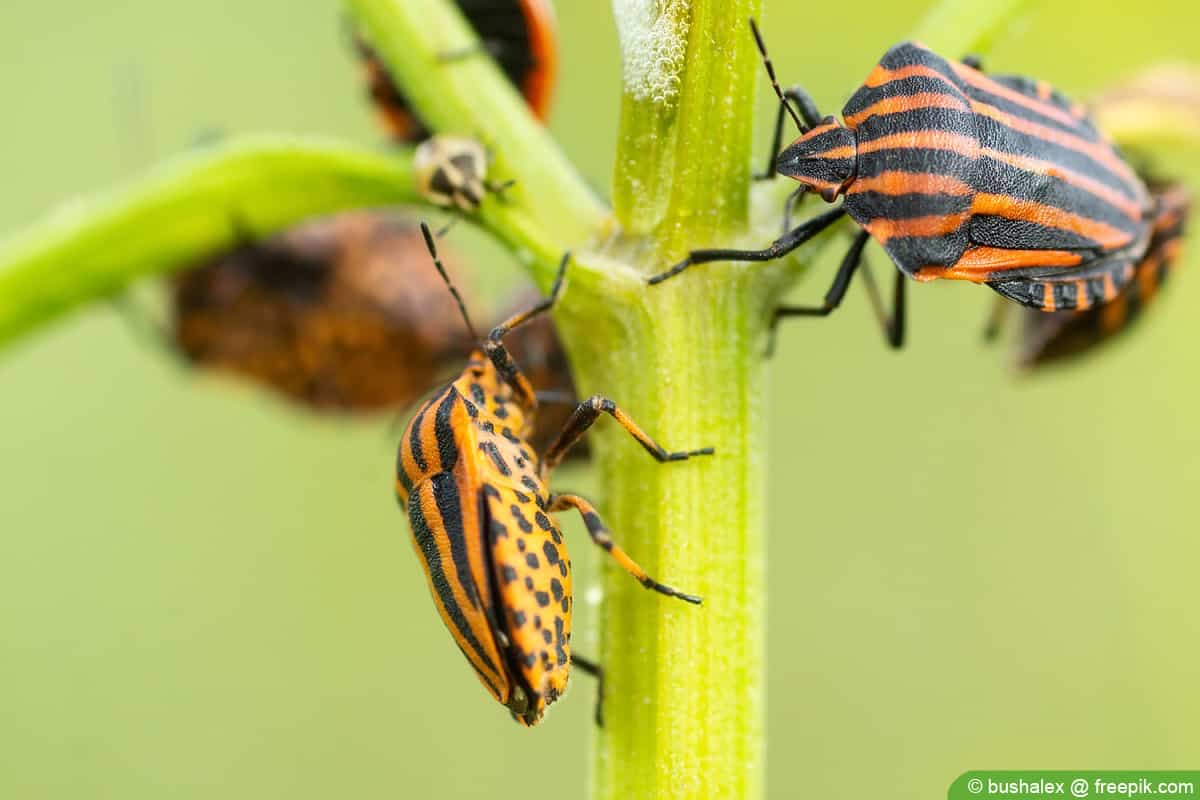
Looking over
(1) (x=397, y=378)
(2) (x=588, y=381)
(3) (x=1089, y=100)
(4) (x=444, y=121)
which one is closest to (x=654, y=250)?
(2) (x=588, y=381)

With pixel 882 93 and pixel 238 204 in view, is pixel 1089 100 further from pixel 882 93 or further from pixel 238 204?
pixel 238 204

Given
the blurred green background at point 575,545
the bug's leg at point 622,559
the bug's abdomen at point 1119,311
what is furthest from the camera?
the blurred green background at point 575,545

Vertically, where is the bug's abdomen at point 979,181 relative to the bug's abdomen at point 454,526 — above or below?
above

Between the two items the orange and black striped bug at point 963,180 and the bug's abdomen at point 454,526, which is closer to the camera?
the orange and black striped bug at point 963,180

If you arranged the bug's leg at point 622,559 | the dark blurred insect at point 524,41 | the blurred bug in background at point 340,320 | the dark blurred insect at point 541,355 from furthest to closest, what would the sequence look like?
the blurred bug in background at point 340,320 → the dark blurred insect at point 541,355 → the dark blurred insect at point 524,41 → the bug's leg at point 622,559

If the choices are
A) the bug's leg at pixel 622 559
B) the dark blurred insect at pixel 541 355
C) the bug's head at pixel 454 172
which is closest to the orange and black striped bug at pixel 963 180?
the bug's head at pixel 454 172

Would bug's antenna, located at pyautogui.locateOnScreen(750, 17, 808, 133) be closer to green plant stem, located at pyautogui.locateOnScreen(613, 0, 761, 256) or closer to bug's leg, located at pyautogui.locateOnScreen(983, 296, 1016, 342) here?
green plant stem, located at pyautogui.locateOnScreen(613, 0, 761, 256)

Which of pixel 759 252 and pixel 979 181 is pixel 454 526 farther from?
pixel 979 181

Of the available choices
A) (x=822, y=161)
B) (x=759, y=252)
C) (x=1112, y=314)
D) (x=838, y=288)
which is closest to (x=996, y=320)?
(x=1112, y=314)

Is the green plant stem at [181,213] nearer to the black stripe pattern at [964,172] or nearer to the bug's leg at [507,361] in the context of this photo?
the bug's leg at [507,361]
